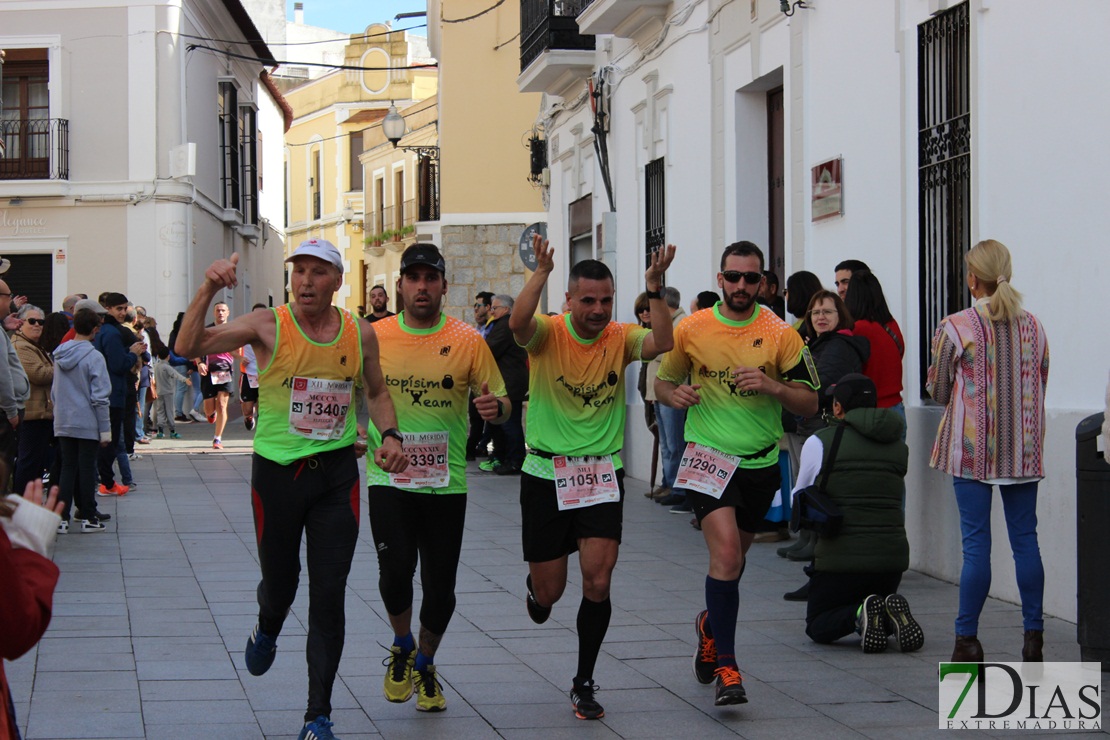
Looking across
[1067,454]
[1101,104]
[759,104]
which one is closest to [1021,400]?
[1067,454]

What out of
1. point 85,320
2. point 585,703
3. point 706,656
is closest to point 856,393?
point 706,656

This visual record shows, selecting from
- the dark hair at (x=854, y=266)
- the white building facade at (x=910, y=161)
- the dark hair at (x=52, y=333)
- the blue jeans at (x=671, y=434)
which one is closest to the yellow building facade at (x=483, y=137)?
the white building facade at (x=910, y=161)

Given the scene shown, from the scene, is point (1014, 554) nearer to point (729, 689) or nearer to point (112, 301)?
point (729, 689)

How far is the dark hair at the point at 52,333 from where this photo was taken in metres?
12.0

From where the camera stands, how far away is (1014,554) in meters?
6.96

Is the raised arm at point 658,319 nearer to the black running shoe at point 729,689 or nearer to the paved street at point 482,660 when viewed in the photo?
the black running shoe at point 729,689

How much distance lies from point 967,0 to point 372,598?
203 inches

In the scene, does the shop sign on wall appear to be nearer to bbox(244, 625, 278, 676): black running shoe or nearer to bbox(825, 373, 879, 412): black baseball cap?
bbox(825, 373, 879, 412): black baseball cap

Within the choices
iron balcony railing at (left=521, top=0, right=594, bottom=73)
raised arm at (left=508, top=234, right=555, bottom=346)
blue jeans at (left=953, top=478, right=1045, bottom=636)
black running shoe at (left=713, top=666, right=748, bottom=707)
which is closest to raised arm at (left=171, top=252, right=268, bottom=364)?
raised arm at (left=508, top=234, right=555, bottom=346)

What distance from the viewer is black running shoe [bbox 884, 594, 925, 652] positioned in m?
7.46

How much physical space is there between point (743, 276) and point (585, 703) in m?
1.94

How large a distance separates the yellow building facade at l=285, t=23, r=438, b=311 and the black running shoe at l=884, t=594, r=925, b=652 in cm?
4947

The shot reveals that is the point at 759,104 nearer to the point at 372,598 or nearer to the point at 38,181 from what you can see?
the point at 372,598

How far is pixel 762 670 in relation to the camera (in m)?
7.16
